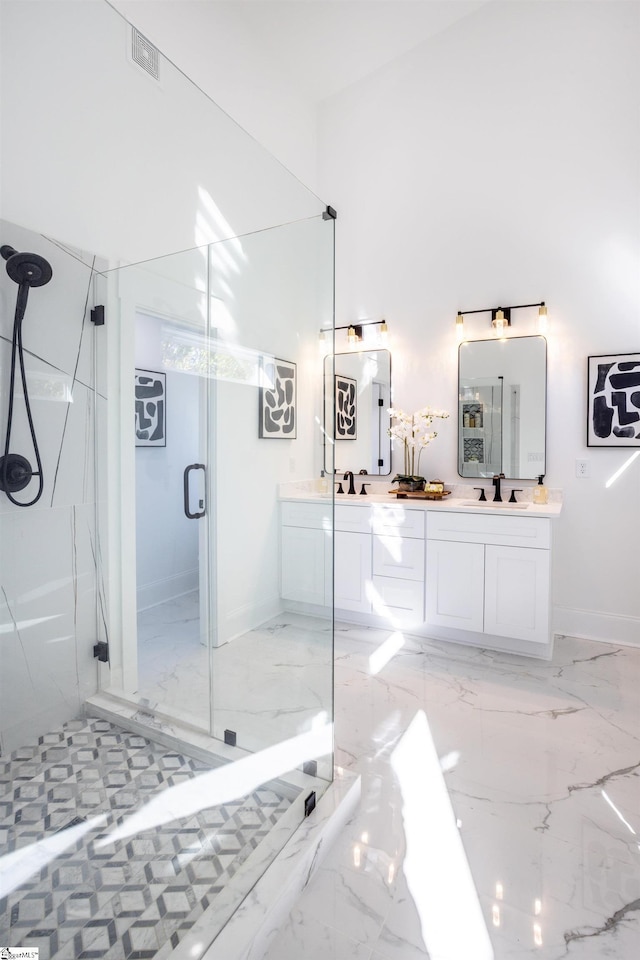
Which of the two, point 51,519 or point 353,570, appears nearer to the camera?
point 51,519

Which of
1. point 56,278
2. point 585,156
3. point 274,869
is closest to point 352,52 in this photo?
point 585,156

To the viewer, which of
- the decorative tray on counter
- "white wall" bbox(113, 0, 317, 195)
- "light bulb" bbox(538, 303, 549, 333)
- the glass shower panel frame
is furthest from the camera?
the decorative tray on counter

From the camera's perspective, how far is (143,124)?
5.01 ft

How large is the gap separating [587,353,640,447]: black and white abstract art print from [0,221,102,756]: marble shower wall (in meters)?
2.94

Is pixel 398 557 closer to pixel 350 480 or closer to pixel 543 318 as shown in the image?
pixel 350 480

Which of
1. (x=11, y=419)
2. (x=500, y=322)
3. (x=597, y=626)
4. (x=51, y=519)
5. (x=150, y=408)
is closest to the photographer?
(x=11, y=419)

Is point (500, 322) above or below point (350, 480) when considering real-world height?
above

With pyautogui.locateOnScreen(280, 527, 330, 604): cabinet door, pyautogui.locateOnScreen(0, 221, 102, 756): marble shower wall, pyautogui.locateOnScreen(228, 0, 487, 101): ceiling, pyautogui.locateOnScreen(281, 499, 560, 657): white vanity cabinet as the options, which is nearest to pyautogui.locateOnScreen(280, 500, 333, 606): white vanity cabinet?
pyautogui.locateOnScreen(280, 527, 330, 604): cabinet door

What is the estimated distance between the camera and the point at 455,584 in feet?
10.2

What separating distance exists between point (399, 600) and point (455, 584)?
15.1 inches

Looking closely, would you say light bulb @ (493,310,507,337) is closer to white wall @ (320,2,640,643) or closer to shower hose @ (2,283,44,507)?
white wall @ (320,2,640,643)

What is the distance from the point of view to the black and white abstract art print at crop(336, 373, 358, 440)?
3.80 metres

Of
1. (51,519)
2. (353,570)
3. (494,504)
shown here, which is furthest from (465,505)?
(51,519)

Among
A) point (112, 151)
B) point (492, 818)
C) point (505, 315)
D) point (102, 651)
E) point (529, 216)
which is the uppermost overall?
point (529, 216)
